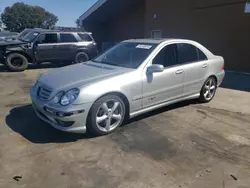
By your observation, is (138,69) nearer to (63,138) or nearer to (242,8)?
(63,138)

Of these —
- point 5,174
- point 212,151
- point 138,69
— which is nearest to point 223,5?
point 138,69

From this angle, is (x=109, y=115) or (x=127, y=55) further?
(x=127, y=55)

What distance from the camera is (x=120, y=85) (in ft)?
12.9

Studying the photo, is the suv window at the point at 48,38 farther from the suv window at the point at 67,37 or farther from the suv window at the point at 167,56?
the suv window at the point at 167,56

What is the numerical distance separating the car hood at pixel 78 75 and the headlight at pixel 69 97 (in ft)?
0.36

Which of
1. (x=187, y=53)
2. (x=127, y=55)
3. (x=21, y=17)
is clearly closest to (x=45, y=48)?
(x=127, y=55)

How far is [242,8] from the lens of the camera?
→ 9969 millimetres

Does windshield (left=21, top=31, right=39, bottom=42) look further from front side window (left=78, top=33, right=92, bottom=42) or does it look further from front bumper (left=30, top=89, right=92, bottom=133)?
front bumper (left=30, top=89, right=92, bottom=133)

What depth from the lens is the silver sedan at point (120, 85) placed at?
11.9ft

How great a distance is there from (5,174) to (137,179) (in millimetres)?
1606

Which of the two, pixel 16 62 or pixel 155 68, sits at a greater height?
pixel 155 68

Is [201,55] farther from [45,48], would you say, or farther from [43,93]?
[45,48]

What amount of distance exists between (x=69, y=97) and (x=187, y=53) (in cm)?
287

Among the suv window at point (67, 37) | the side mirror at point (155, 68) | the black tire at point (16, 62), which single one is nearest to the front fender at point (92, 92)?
the side mirror at point (155, 68)
